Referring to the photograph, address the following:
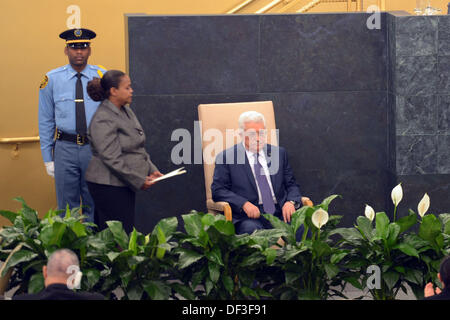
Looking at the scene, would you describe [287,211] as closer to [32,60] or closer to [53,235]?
[53,235]

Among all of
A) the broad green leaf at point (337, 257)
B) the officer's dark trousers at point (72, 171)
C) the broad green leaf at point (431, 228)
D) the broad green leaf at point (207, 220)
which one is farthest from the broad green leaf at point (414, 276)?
the officer's dark trousers at point (72, 171)

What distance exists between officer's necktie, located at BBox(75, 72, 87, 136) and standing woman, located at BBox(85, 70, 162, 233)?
0.56 metres

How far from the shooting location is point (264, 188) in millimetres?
4133

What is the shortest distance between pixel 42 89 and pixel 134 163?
3.28 feet

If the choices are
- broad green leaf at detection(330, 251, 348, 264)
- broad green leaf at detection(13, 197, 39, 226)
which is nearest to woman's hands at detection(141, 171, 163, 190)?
broad green leaf at detection(13, 197, 39, 226)

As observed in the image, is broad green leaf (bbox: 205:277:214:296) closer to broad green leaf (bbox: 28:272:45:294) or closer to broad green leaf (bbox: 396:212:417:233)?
broad green leaf (bbox: 28:272:45:294)

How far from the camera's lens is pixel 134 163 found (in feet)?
12.5

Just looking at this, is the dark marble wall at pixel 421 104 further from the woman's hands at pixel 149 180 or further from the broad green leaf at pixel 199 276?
the broad green leaf at pixel 199 276

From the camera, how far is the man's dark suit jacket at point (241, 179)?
4117mm

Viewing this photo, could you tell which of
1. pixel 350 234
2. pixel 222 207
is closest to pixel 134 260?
pixel 350 234

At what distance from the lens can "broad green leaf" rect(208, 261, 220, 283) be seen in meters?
2.74

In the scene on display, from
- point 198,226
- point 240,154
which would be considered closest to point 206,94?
point 240,154

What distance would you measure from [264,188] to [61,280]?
191 centimetres
